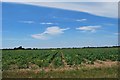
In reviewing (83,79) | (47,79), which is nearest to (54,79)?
(47,79)

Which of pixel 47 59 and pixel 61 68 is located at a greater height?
pixel 47 59

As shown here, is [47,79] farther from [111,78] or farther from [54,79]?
[111,78]

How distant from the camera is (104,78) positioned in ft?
59.8

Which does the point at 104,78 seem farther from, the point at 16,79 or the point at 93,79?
the point at 16,79

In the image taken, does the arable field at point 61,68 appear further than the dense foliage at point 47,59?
No

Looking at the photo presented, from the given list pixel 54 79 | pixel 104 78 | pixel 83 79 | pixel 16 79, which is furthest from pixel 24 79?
pixel 104 78

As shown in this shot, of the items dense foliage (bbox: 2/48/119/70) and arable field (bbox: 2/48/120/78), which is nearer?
arable field (bbox: 2/48/120/78)

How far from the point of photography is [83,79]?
17859 millimetres

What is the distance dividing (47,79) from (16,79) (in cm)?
191

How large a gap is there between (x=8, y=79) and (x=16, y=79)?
520 mm

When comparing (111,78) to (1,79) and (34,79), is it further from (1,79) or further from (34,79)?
(1,79)

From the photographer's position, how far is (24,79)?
18.4 metres

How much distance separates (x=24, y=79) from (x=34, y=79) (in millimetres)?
588

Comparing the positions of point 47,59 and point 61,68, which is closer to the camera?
point 61,68
